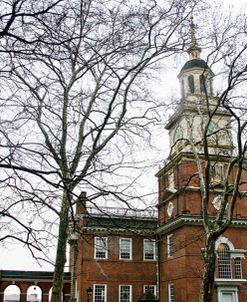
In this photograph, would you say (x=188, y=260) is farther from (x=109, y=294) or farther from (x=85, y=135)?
(x=85, y=135)

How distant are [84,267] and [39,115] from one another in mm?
26333

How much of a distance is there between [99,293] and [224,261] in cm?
1071

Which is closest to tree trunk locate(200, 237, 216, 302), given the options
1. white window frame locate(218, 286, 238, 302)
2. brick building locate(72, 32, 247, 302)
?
brick building locate(72, 32, 247, 302)

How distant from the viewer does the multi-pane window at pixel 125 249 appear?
3631cm

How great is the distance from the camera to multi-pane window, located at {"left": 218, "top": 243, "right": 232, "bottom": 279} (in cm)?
2984

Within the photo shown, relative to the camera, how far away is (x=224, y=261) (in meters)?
30.3

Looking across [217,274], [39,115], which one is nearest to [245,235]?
[217,274]

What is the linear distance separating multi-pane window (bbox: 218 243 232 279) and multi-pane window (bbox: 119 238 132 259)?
878cm

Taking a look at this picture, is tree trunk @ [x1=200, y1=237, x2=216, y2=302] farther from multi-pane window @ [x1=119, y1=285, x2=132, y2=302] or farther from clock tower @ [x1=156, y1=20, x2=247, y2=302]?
multi-pane window @ [x1=119, y1=285, x2=132, y2=302]

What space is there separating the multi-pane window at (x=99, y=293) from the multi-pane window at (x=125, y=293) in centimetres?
138

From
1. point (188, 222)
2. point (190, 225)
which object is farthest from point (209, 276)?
point (190, 225)

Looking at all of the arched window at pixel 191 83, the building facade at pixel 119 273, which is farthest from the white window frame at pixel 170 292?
the arched window at pixel 191 83

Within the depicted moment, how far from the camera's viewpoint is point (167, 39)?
11156mm

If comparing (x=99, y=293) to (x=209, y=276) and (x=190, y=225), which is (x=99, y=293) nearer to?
(x=190, y=225)
